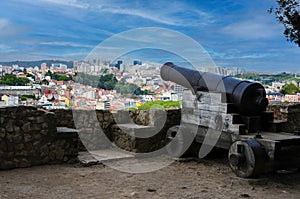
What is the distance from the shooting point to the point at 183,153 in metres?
6.81

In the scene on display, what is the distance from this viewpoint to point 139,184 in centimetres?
501

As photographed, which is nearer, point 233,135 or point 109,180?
point 109,180

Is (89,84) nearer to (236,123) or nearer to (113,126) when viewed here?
(113,126)

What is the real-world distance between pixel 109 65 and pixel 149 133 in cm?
164

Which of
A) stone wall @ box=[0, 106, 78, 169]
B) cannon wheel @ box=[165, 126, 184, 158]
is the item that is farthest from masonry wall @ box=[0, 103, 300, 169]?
cannon wheel @ box=[165, 126, 184, 158]

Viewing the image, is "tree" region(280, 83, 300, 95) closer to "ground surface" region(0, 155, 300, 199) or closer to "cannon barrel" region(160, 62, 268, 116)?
"cannon barrel" region(160, 62, 268, 116)

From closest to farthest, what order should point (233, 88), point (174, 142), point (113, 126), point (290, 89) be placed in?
point (233, 88) → point (174, 142) → point (113, 126) → point (290, 89)

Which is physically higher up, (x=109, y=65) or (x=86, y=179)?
(x=109, y=65)

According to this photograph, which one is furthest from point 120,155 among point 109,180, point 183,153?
point 109,180

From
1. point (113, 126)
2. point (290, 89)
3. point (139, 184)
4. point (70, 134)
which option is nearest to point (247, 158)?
point (139, 184)

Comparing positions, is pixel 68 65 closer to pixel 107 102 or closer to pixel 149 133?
pixel 107 102

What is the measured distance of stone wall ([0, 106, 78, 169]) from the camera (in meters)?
5.68

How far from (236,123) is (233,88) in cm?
58

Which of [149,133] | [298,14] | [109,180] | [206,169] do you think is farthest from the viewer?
[298,14]
